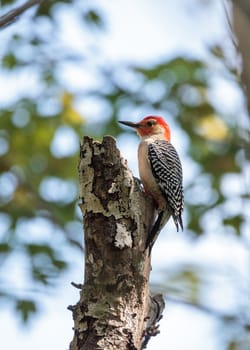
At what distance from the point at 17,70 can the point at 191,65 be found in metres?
2.46

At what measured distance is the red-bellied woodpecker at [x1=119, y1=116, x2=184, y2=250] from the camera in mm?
6448

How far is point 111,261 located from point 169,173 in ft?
8.03

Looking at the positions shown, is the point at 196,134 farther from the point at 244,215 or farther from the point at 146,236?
the point at 146,236

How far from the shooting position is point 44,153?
12.0m

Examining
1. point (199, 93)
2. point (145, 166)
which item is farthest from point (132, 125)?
point (199, 93)

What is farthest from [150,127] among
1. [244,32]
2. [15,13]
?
[244,32]

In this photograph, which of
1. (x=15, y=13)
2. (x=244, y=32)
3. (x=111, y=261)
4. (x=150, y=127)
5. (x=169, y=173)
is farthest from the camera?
(x=150, y=127)

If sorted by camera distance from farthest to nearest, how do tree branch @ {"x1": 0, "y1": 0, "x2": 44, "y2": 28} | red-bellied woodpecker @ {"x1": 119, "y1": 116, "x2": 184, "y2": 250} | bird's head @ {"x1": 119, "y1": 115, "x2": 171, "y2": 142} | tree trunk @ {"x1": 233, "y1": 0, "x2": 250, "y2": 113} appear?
bird's head @ {"x1": 119, "y1": 115, "x2": 171, "y2": 142}
red-bellied woodpecker @ {"x1": 119, "y1": 116, "x2": 184, "y2": 250}
tree branch @ {"x1": 0, "y1": 0, "x2": 44, "y2": 28}
tree trunk @ {"x1": 233, "y1": 0, "x2": 250, "y2": 113}

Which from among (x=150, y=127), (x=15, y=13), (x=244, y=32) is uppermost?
(x=150, y=127)

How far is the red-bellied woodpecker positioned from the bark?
30.0 inches

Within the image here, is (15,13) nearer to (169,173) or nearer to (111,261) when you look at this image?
(111,261)

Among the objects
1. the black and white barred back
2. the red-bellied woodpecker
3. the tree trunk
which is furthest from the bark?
the tree trunk

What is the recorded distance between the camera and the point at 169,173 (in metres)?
7.20

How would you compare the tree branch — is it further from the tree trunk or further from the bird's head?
the bird's head
